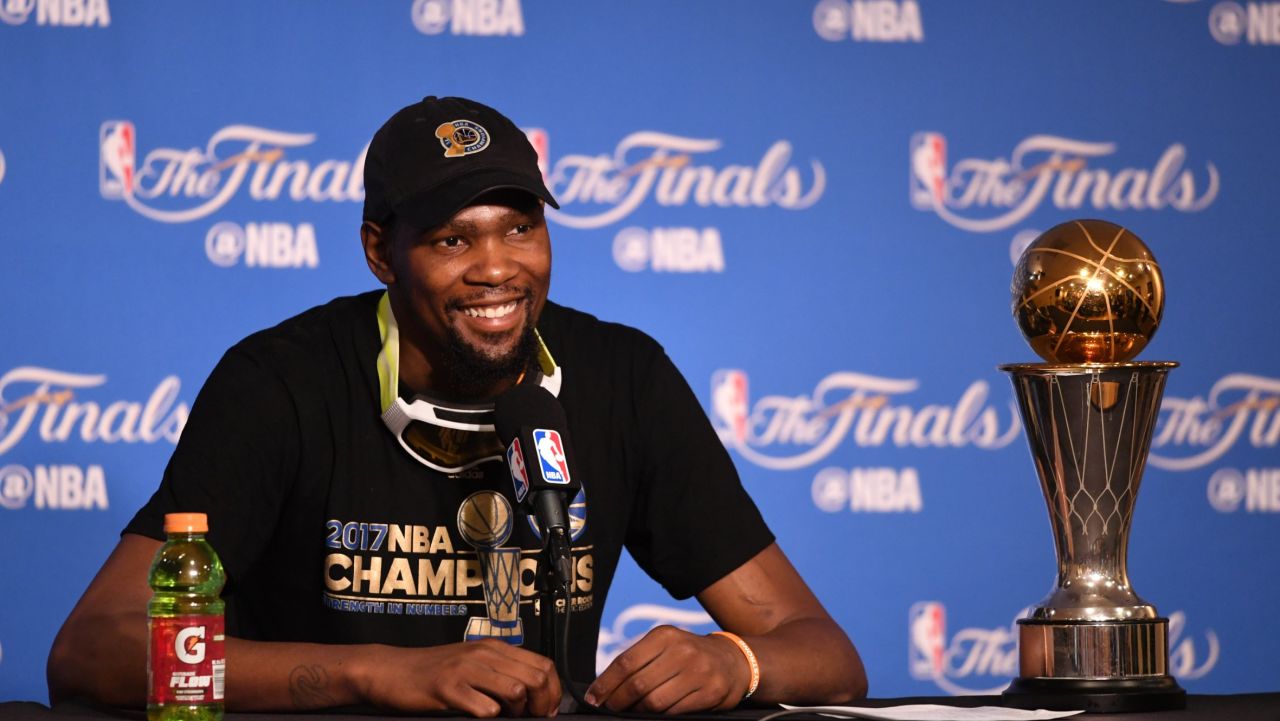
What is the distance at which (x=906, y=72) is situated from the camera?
339 centimetres

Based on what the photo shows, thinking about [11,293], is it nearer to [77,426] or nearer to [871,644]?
[77,426]

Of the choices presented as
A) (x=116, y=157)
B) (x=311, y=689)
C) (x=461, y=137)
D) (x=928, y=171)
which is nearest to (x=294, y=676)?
(x=311, y=689)

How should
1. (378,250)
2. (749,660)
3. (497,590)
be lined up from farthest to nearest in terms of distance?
(378,250) → (497,590) → (749,660)

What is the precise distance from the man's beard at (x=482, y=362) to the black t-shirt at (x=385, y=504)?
0.10 metres

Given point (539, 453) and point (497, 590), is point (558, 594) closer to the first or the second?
point (539, 453)

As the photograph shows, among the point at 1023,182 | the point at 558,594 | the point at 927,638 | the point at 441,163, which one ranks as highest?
the point at 1023,182

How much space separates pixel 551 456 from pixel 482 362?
1.57 feet

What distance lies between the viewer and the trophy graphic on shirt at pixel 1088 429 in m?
1.61

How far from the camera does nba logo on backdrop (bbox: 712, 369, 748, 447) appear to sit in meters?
3.31

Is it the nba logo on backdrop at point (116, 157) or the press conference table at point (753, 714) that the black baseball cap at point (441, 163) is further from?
the nba logo on backdrop at point (116, 157)

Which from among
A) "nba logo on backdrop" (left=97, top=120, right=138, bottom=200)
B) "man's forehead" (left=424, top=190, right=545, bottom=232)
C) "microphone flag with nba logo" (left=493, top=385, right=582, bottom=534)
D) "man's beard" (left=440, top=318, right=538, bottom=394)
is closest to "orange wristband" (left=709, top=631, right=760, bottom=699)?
"microphone flag with nba logo" (left=493, top=385, right=582, bottom=534)

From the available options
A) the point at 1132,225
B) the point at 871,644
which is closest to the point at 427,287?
the point at 871,644

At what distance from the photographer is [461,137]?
75.2 inches

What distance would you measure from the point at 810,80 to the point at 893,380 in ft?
2.16
